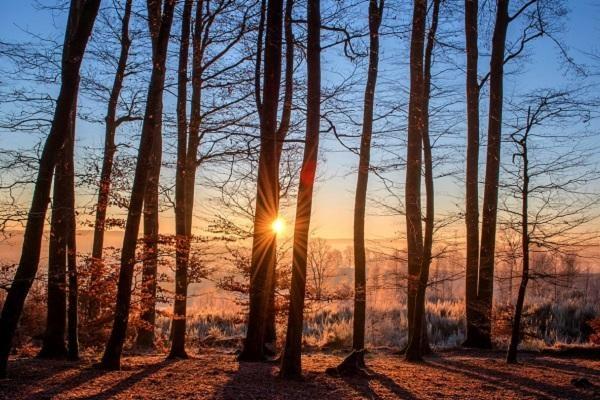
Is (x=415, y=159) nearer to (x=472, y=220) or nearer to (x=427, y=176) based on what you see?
(x=427, y=176)

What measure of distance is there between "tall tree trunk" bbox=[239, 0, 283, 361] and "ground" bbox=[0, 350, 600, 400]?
2.02 ft

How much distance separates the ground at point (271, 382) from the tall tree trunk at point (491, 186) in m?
3.28

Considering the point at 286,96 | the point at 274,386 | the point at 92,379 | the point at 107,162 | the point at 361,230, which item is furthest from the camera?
the point at 107,162

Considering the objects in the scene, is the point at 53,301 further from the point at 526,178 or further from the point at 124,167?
the point at 526,178

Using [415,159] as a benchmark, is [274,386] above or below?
below

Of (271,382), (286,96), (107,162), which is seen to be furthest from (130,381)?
(107,162)

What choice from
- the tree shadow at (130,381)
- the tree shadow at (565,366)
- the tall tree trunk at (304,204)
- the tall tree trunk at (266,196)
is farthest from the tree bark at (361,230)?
the tree shadow at (130,381)

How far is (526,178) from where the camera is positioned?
9.55 m

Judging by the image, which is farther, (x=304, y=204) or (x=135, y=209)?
(x=135, y=209)

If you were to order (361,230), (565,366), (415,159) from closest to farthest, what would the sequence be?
(565,366)
(361,230)
(415,159)

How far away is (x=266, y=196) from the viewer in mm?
9180

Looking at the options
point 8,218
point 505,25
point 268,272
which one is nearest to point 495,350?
point 268,272

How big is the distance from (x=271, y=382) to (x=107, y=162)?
7.77 m

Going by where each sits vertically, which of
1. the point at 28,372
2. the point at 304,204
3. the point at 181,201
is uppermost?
the point at 181,201
